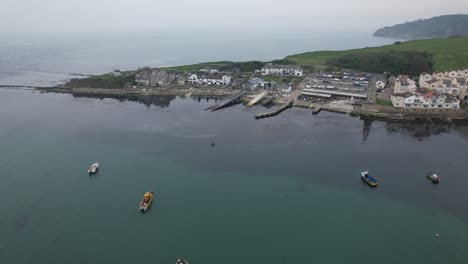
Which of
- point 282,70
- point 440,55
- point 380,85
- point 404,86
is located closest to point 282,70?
point 282,70

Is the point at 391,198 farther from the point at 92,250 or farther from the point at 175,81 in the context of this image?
the point at 175,81

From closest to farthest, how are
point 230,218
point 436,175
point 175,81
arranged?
point 230,218 → point 436,175 → point 175,81

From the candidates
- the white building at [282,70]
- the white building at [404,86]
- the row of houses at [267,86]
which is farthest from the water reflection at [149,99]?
the white building at [404,86]

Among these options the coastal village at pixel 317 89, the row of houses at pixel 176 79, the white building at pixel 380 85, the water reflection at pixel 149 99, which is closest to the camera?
the coastal village at pixel 317 89

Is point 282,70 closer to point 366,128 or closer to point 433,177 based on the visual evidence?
point 366,128

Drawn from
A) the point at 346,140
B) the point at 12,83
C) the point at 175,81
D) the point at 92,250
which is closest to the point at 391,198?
the point at 346,140

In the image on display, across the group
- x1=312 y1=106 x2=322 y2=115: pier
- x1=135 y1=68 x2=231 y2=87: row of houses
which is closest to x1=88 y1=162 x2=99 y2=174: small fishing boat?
x1=312 y1=106 x2=322 y2=115: pier

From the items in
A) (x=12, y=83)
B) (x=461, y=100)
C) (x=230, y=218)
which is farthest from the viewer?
(x=12, y=83)

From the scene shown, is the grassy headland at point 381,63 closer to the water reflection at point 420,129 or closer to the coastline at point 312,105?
the coastline at point 312,105
